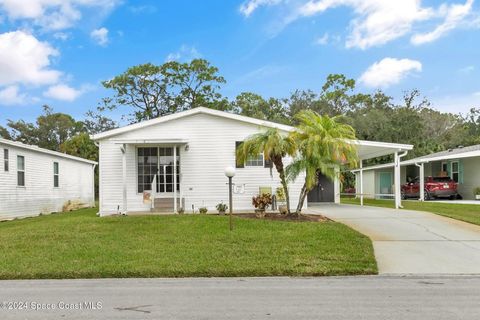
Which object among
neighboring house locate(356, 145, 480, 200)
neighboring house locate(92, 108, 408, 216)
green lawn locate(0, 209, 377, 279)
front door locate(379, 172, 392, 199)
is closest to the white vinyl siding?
neighboring house locate(92, 108, 408, 216)

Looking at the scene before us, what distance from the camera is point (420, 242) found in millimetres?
9664

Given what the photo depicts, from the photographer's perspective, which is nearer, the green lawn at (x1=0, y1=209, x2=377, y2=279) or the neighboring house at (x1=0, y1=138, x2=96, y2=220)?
the green lawn at (x1=0, y1=209, x2=377, y2=279)

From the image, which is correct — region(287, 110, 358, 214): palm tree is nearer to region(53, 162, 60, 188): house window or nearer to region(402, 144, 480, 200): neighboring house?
region(402, 144, 480, 200): neighboring house

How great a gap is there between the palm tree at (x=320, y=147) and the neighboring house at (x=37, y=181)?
1101 cm

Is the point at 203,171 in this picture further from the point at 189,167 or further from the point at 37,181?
the point at 37,181

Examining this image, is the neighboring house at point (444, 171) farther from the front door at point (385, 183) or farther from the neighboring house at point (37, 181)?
the neighboring house at point (37, 181)

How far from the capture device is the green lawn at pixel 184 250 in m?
7.34

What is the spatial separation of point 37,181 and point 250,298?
16.8 meters

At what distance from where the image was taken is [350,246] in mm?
8852

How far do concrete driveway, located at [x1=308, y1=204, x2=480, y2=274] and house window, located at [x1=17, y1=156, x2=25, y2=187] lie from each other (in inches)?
500

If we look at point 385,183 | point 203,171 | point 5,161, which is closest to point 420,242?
point 203,171

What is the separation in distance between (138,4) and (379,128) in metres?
25.7

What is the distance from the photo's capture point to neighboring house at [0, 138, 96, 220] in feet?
56.6

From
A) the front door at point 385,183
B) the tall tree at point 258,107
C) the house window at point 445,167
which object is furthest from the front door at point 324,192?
the tall tree at point 258,107
